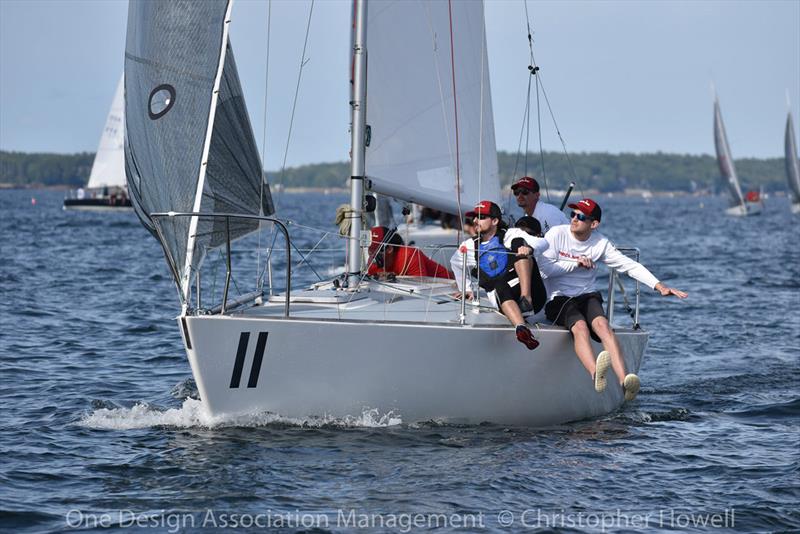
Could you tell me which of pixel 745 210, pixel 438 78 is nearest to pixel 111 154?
pixel 745 210

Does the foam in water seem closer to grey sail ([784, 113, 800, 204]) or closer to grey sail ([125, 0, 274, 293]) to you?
grey sail ([125, 0, 274, 293])

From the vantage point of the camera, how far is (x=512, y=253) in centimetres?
851

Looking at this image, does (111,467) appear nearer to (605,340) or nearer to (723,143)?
(605,340)

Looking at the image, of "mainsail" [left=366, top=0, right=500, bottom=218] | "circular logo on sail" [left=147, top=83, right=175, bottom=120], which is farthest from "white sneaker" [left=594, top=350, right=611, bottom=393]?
"circular logo on sail" [left=147, top=83, right=175, bottom=120]

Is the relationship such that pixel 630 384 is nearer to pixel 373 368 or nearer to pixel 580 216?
pixel 580 216

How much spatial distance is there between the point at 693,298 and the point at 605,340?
37.9 ft

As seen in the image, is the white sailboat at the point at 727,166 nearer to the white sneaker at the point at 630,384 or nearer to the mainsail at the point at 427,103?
the mainsail at the point at 427,103

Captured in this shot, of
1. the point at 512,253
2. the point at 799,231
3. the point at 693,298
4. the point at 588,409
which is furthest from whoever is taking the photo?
the point at 799,231

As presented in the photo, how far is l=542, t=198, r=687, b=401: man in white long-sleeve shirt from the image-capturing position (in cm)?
860

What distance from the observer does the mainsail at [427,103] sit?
10.1m

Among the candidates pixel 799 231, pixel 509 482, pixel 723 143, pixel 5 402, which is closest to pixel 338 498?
pixel 509 482

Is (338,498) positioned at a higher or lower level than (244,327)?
lower

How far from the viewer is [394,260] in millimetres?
10578

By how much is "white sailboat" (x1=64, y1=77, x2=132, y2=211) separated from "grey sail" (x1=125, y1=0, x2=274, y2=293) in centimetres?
5139
